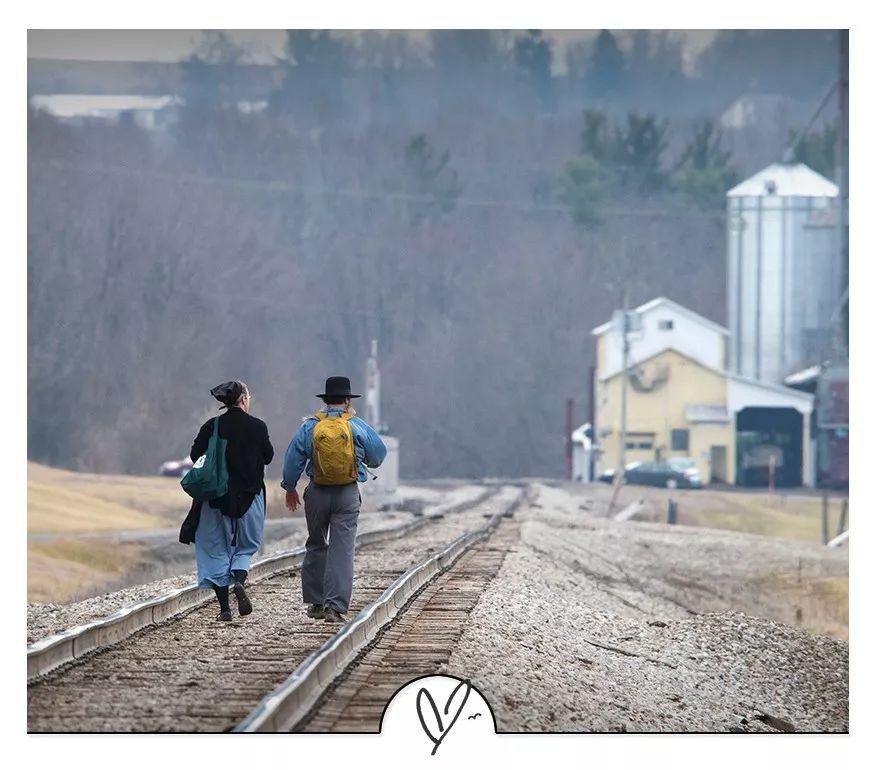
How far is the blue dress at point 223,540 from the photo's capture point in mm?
9320

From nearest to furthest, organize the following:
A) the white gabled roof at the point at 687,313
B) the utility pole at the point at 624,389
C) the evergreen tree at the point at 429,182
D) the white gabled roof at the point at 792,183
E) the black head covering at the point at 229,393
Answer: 1. the black head covering at the point at 229,393
2. the white gabled roof at the point at 792,183
3. the utility pole at the point at 624,389
4. the white gabled roof at the point at 687,313
5. the evergreen tree at the point at 429,182

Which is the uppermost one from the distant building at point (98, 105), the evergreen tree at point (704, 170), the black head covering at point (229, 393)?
the evergreen tree at point (704, 170)

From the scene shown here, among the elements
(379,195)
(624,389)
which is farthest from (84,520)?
(379,195)

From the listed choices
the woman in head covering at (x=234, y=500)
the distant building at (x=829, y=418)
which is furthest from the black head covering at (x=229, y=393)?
the distant building at (x=829, y=418)

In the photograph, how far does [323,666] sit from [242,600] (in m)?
1.55

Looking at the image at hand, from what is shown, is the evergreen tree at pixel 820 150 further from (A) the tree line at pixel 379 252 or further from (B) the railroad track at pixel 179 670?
(B) the railroad track at pixel 179 670

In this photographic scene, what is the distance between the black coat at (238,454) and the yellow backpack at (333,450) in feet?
0.94

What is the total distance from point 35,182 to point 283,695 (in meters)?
31.0

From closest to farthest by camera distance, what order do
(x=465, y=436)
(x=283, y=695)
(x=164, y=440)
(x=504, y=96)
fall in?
1. (x=283, y=695)
2. (x=504, y=96)
3. (x=164, y=440)
4. (x=465, y=436)

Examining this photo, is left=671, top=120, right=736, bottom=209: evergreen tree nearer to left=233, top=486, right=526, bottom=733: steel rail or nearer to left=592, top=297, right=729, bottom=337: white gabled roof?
left=592, top=297, right=729, bottom=337: white gabled roof

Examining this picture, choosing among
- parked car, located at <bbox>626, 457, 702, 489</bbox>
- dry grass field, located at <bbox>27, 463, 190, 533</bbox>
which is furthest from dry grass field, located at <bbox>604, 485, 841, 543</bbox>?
dry grass field, located at <bbox>27, 463, 190, 533</bbox>
